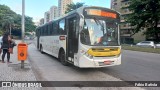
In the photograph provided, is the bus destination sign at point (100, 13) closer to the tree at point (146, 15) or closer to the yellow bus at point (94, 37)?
the yellow bus at point (94, 37)

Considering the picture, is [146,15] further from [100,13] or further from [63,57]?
[100,13]

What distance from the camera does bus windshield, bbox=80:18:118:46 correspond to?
8797mm

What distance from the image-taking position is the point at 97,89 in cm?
675

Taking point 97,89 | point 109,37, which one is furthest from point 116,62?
point 97,89

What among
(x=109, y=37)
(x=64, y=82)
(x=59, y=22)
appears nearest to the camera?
(x=64, y=82)

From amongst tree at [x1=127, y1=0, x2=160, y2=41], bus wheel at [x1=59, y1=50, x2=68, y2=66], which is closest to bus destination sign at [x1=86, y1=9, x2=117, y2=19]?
bus wheel at [x1=59, y1=50, x2=68, y2=66]

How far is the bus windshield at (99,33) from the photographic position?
880 cm

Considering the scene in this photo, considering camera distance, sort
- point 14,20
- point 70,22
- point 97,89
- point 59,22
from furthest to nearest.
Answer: point 14,20 → point 59,22 → point 70,22 → point 97,89

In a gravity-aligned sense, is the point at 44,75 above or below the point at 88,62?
below

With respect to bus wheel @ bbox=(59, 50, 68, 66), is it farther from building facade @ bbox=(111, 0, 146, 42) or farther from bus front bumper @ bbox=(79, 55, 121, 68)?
building facade @ bbox=(111, 0, 146, 42)

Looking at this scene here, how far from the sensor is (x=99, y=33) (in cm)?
899

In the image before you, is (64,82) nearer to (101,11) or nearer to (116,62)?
(116,62)

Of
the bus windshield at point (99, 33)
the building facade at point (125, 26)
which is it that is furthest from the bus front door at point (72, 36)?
the building facade at point (125, 26)

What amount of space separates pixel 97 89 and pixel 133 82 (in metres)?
1.84
